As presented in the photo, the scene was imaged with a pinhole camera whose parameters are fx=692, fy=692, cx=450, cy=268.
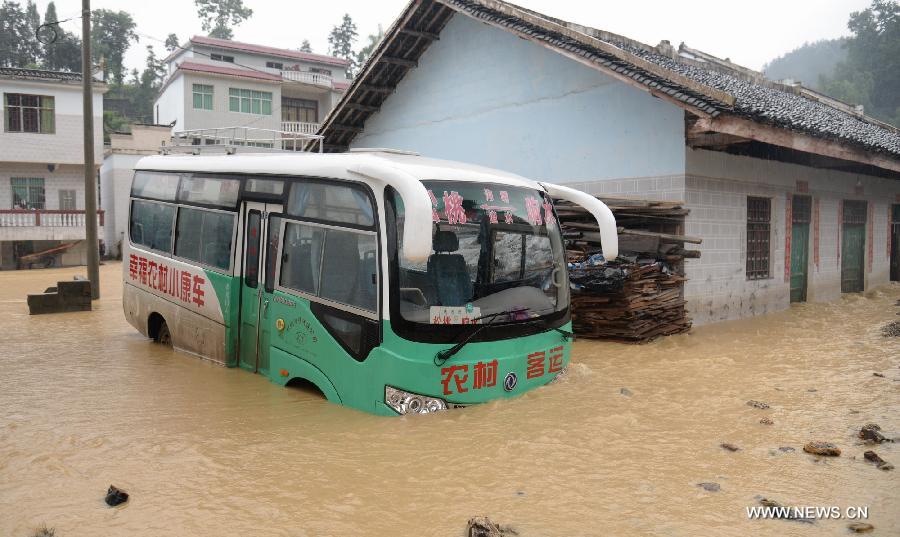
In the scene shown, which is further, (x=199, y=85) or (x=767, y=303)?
(x=199, y=85)

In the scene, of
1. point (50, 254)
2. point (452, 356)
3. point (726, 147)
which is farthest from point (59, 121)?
point (452, 356)

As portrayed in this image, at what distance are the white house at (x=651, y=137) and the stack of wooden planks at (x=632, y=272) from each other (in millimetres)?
659

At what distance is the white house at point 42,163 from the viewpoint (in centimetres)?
2391

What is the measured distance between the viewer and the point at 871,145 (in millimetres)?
12797

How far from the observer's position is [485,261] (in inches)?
229

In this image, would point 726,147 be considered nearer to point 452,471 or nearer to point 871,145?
point 871,145

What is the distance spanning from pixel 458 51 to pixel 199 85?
19.8 metres

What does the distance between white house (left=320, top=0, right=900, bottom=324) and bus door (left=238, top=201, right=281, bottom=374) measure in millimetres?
5879

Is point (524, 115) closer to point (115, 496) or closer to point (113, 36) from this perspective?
point (115, 496)

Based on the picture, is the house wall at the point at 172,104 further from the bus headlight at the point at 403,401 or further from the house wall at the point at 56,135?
the bus headlight at the point at 403,401

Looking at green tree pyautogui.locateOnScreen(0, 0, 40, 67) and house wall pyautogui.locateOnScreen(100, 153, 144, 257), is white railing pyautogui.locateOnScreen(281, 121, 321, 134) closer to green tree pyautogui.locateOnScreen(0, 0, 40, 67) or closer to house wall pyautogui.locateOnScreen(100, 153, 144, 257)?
house wall pyautogui.locateOnScreen(100, 153, 144, 257)

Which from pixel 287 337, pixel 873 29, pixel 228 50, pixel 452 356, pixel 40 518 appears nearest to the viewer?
pixel 40 518

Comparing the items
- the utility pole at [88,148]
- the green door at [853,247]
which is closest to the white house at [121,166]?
the utility pole at [88,148]

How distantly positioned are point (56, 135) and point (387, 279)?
80.9 feet
